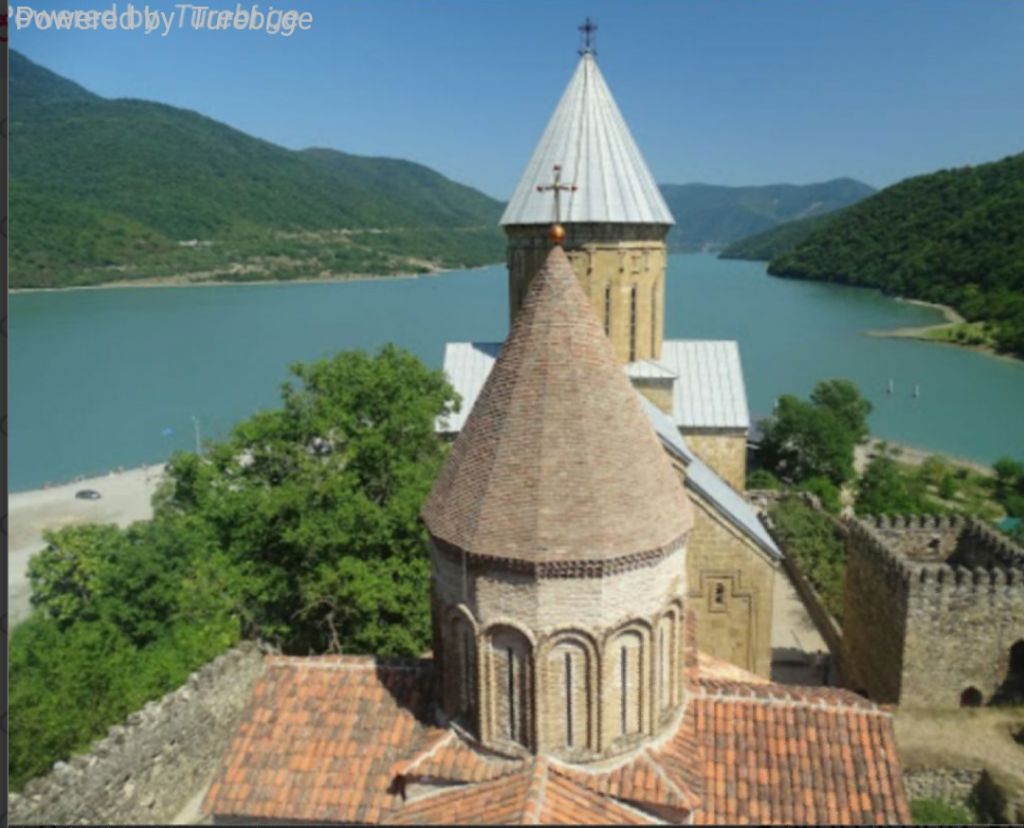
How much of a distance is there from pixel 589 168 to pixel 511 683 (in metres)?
9.88

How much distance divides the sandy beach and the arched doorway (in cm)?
2218

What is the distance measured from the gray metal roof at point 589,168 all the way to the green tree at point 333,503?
359cm

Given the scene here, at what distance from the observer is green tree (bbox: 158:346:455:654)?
34.9 feet

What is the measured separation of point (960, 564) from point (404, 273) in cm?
10571

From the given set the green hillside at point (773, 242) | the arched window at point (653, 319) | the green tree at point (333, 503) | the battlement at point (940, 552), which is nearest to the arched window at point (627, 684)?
the green tree at point (333, 503)

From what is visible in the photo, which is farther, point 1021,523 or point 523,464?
point 1021,523

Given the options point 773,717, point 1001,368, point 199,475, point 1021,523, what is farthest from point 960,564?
point 1001,368

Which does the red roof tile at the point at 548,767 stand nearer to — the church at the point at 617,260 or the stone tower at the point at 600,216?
the church at the point at 617,260

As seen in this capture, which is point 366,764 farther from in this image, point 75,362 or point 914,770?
point 75,362

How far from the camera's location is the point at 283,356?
54.6m

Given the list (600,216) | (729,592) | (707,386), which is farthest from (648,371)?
(729,592)

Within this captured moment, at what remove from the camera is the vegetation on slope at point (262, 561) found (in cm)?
1009

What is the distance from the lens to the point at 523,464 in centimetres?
529

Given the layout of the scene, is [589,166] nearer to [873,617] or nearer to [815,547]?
[873,617]
